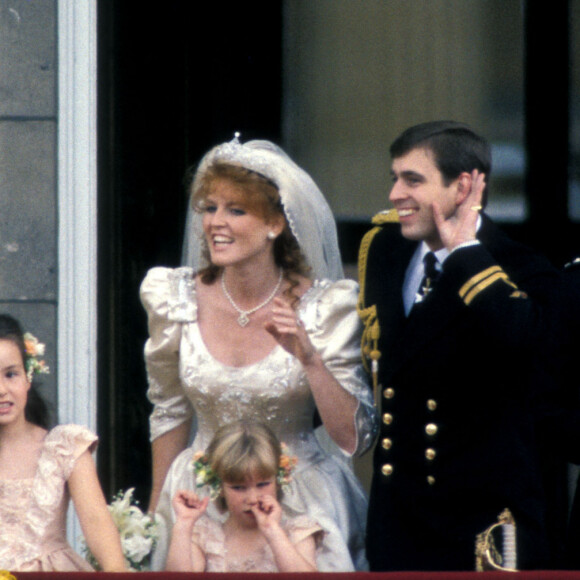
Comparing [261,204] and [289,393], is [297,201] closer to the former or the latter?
[261,204]

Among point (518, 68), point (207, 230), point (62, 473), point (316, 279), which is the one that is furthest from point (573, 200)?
point (62, 473)

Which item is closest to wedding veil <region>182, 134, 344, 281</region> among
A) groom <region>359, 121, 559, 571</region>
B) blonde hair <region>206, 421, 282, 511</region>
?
groom <region>359, 121, 559, 571</region>

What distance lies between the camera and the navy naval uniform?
11.3 ft

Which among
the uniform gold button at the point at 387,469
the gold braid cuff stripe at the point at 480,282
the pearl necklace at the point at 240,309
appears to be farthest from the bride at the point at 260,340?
the gold braid cuff stripe at the point at 480,282

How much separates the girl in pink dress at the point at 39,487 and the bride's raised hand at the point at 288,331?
2.07ft

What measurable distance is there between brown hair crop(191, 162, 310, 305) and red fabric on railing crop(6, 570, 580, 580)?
3.60ft

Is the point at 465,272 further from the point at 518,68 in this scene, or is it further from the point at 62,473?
the point at 518,68

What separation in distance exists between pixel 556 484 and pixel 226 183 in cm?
127

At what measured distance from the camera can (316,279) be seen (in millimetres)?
4105

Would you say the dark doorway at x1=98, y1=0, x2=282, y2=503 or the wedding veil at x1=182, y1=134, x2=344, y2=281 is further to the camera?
the dark doorway at x1=98, y1=0, x2=282, y2=503

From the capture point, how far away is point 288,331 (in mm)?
3572

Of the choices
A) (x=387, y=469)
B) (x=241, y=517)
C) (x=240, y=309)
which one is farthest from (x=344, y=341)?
(x=241, y=517)

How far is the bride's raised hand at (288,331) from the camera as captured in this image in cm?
357

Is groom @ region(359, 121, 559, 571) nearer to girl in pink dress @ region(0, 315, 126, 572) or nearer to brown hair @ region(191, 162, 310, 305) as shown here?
brown hair @ region(191, 162, 310, 305)
